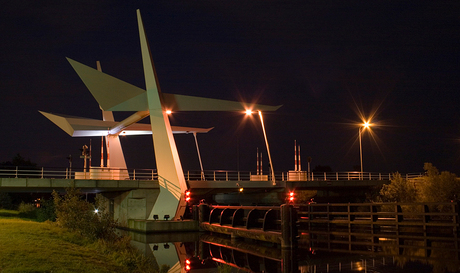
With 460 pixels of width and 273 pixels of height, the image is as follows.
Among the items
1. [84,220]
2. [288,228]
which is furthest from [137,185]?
[288,228]

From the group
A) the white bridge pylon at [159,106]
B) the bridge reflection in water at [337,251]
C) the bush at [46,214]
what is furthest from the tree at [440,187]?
the bush at [46,214]

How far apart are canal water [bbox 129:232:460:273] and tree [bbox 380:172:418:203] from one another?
71.4 feet

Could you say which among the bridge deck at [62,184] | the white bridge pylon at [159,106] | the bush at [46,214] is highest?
the white bridge pylon at [159,106]

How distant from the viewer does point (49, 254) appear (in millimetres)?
11477

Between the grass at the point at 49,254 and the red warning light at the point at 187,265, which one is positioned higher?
the grass at the point at 49,254

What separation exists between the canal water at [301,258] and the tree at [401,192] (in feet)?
71.4

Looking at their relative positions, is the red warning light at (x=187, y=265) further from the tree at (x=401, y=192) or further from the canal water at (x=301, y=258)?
the tree at (x=401, y=192)

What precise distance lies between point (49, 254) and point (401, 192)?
102 ft

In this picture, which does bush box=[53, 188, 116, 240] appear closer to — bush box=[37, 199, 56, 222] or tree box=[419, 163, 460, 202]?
bush box=[37, 199, 56, 222]

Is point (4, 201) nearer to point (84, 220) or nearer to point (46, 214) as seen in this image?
point (46, 214)

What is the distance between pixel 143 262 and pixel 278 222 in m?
7.02

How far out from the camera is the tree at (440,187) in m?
32.0

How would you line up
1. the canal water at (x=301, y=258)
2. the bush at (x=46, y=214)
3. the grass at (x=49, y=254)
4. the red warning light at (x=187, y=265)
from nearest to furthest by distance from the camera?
1. the grass at (x=49, y=254)
2. the canal water at (x=301, y=258)
3. the red warning light at (x=187, y=265)
4. the bush at (x=46, y=214)

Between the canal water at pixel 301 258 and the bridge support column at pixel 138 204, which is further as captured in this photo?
the bridge support column at pixel 138 204
